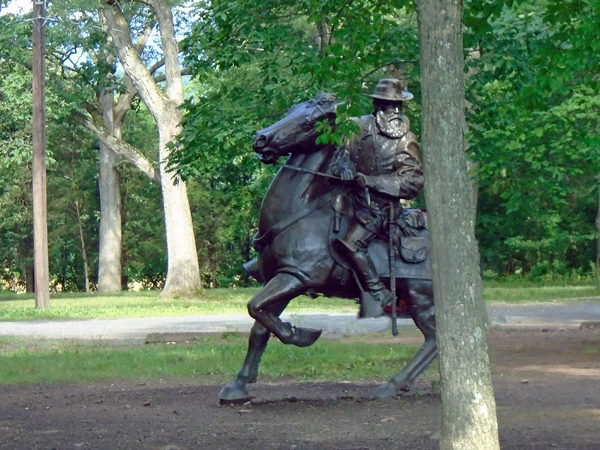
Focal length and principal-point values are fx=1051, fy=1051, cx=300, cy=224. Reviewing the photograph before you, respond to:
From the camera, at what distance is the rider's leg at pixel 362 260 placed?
331 inches

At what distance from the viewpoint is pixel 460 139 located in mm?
4906

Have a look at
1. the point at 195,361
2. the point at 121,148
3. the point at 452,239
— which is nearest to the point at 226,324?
the point at 195,361

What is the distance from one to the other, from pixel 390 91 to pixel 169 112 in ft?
64.9

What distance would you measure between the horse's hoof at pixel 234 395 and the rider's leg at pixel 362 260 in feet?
4.30

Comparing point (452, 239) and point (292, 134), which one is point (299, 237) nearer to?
point (292, 134)

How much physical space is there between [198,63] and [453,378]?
10623 mm

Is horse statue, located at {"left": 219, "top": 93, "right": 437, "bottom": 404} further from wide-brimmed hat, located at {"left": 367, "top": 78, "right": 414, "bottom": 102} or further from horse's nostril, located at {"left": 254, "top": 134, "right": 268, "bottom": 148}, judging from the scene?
wide-brimmed hat, located at {"left": 367, "top": 78, "right": 414, "bottom": 102}

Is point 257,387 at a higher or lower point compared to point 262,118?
lower

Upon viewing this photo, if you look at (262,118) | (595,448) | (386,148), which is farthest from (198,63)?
(595,448)

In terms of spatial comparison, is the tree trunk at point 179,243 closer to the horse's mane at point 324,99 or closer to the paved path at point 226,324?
the paved path at point 226,324

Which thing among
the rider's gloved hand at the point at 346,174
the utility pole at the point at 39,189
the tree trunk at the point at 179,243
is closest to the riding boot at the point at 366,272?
the rider's gloved hand at the point at 346,174

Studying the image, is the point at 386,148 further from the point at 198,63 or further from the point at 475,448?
the point at 198,63

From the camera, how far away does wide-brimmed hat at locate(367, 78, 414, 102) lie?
29.7 feet

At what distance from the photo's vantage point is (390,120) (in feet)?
29.3
